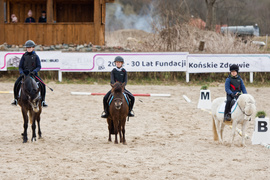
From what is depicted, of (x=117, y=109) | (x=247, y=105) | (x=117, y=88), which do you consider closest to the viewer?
(x=247, y=105)

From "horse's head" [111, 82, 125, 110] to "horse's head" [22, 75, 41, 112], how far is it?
1.75m

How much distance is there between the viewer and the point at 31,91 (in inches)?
375

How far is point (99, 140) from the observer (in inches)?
401

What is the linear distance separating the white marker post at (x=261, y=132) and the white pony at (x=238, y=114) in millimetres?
397

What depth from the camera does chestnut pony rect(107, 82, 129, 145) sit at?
360 inches

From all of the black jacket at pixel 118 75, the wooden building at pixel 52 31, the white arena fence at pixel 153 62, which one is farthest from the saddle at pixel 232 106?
the wooden building at pixel 52 31

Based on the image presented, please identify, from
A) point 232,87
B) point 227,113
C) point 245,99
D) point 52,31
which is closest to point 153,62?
point 52,31

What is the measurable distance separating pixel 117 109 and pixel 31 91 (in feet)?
6.27

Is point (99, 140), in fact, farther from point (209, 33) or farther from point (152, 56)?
point (209, 33)

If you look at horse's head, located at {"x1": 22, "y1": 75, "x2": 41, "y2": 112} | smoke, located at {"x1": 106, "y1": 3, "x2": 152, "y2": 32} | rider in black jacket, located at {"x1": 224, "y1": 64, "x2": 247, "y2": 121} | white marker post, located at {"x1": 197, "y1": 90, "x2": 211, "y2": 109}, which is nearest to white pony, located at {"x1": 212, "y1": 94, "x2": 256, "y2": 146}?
rider in black jacket, located at {"x1": 224, "y1": 64, "x2": 247, "y2": 121}

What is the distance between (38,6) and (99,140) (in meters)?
18.6

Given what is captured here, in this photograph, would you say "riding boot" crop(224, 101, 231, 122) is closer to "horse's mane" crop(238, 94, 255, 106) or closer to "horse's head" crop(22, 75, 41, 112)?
"horse's mane" crop(238, 94, 255, 106)

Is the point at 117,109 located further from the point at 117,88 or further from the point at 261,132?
the point at 261,132

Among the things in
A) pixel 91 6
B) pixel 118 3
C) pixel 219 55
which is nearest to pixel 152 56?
pixel 219 55
